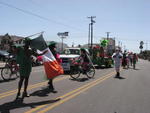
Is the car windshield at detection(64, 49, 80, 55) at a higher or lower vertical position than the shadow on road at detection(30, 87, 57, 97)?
higher

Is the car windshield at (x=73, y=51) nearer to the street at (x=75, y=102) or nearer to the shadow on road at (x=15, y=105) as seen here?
the street at (x=75, y=102)

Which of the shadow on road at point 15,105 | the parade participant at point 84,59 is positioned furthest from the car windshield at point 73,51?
the shadow on road at point 15,105

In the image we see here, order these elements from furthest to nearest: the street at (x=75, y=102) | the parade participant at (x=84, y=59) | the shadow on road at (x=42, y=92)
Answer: the parade participant at (x=84, y=59) → the shadow on road at (x=42, y=92) → the street at (x=75, y=102)

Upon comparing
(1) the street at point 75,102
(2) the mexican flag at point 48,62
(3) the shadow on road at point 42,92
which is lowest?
(1) the street at point 75,102

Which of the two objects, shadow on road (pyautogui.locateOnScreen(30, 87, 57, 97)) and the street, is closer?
the street

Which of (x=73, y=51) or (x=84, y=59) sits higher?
(x=73, y=51)

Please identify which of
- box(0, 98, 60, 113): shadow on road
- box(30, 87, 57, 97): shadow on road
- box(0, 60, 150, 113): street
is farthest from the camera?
box(30, 87, 57, 97): shadow on road

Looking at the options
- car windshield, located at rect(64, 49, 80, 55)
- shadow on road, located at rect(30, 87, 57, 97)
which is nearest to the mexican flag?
shadow on road, located at rect(30, 87, 57, 97)

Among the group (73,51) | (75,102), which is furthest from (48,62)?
(73,51)

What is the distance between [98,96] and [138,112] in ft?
6.96

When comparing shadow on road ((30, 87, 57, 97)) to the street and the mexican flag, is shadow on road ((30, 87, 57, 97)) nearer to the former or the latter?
the street

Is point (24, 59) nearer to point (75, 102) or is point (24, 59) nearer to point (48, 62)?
point (48, 62)

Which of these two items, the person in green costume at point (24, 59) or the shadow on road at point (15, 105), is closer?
the shadow on road at point (15, 105)

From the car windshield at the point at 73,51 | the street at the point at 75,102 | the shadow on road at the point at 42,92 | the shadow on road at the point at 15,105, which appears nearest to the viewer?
the shadow on road at the point at 15,105
